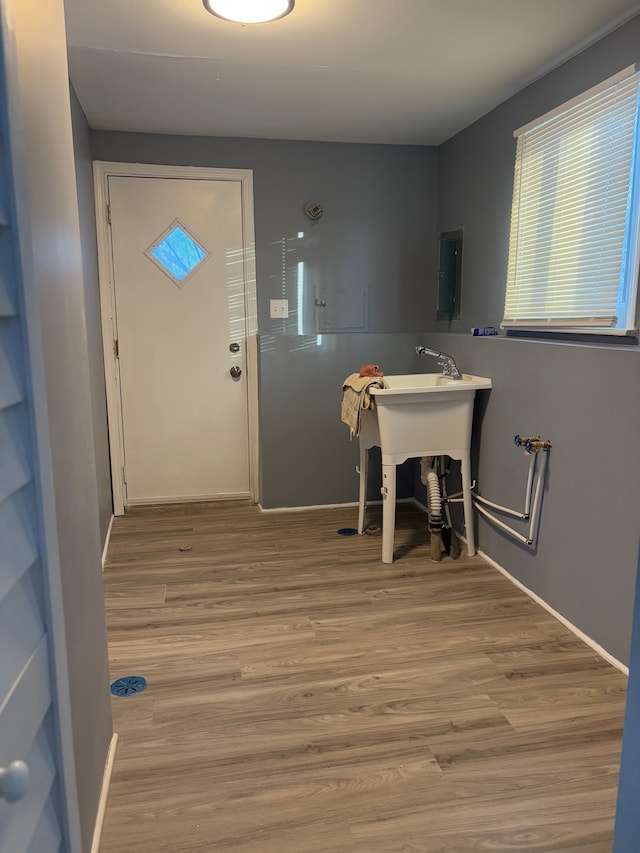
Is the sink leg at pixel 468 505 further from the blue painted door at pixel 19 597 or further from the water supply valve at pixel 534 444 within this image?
the blue painted door at pixel 19 597

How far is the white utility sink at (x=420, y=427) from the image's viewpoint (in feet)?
10.1

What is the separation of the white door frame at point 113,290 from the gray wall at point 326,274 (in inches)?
2.0

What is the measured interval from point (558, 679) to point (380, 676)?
2.09 ft

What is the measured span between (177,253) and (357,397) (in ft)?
5.21

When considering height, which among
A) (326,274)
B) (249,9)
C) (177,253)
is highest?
(249,9)

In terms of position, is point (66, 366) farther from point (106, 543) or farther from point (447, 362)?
point (447, 362)

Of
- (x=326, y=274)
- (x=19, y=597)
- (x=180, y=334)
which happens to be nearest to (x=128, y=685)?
(x=19, y=597)

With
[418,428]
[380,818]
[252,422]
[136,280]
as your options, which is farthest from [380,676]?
[136,280]

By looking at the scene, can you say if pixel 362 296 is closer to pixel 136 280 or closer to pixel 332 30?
pixel 136 280

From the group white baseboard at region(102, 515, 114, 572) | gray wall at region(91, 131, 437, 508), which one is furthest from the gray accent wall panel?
white baseboard at region(102, 515, 114, 572)

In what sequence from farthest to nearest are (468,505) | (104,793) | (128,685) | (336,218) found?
(336,218)
(468,505)
(128,685)
(104,793)

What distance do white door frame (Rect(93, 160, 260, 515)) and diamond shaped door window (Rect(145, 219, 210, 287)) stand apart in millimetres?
269

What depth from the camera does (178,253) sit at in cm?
386

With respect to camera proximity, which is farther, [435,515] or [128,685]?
[435,515]
